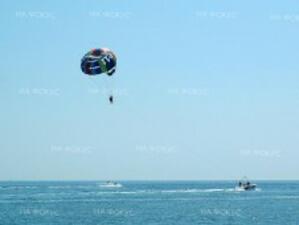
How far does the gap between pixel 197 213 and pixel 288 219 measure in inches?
390

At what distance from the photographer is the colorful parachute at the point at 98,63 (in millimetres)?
44969

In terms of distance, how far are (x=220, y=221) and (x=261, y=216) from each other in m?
8.00

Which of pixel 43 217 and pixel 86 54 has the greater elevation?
pixel 86 54

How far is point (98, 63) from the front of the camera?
4500 cm

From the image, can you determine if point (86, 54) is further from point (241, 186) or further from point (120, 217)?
point (241, 186)

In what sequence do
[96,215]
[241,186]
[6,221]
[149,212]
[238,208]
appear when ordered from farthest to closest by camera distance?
[241,186] → [238,208] → [149,212] → [96,215] → [6,221]

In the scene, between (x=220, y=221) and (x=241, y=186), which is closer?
(x=220, y=221)

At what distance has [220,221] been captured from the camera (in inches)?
2311

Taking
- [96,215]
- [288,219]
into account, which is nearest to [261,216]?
[288,219]

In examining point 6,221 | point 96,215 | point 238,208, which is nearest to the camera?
point 6,221

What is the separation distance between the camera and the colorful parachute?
45.0 metres

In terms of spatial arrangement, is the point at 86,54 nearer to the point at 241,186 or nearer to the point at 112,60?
the point at 112,60

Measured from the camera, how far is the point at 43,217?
6319cm

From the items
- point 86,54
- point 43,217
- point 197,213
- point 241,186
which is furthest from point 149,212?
point 241,186
